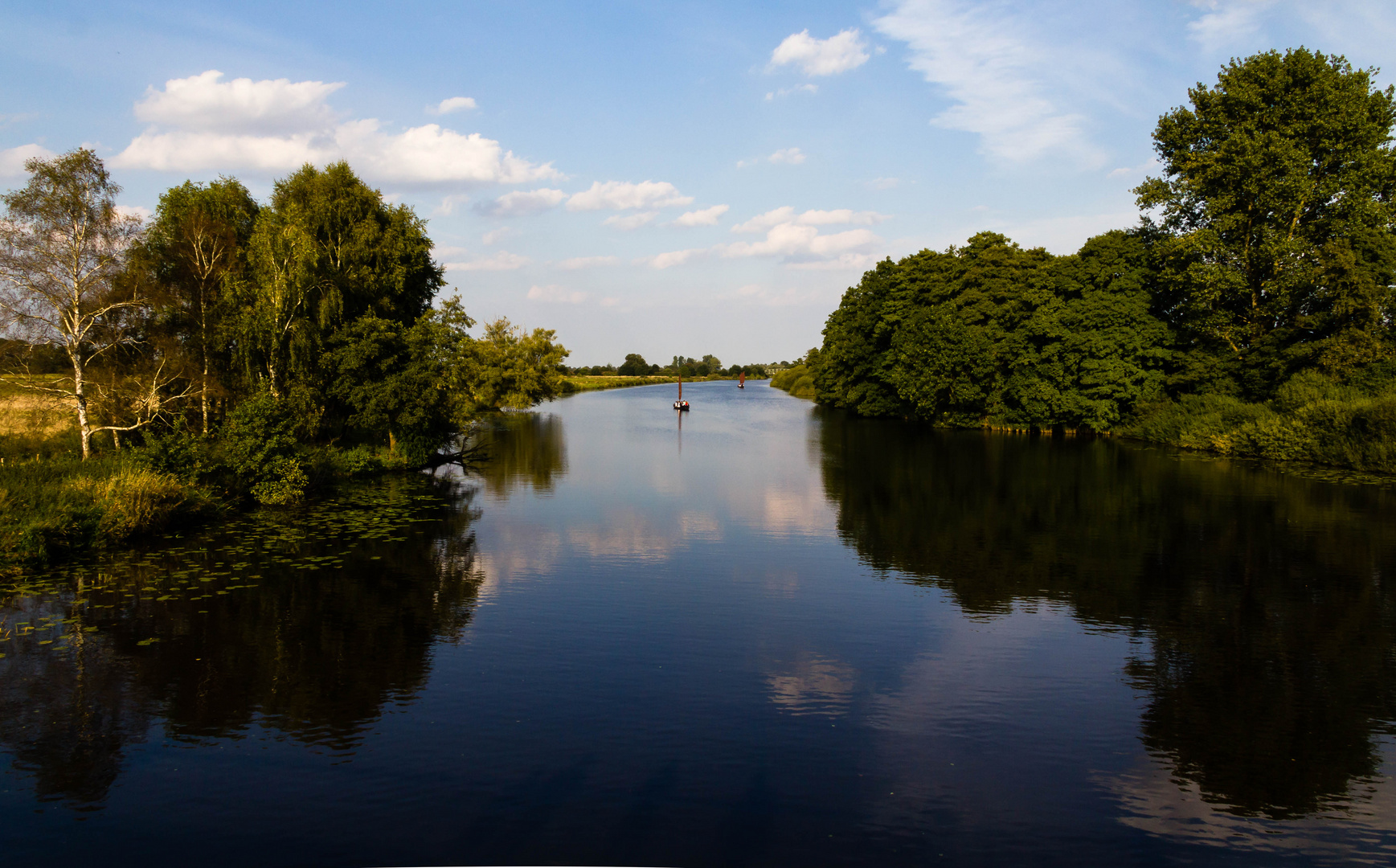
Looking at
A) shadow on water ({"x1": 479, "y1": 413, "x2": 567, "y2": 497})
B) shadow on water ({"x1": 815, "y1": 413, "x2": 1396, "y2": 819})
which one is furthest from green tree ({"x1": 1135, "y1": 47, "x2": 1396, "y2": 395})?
shadow on water ({"x1": 479, "y1": 413, "x2": 567, "y2": 497})

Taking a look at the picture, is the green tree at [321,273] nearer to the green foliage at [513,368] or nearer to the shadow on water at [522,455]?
the shadow on water at [522,455]

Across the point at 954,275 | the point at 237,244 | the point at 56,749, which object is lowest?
the point at 56,749

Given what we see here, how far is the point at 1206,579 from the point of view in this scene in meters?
19.2

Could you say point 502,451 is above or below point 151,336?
below

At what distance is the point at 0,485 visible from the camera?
1961 centimetres

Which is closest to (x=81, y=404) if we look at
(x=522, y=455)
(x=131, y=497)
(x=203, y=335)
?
(x=131, y=497)

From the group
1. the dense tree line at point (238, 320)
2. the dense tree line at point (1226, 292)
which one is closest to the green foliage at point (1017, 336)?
the dense tree line at point (1226, 292)

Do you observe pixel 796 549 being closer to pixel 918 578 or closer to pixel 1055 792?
pixel 918 578

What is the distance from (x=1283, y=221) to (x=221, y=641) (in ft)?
187

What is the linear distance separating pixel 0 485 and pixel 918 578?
74.3ft

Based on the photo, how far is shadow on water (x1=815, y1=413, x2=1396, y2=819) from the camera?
35.2 ft

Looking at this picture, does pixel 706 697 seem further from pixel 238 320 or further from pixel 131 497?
pixel 238 320

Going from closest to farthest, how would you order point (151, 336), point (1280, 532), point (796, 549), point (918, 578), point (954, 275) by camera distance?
point (918, 578), point (796, 549), point (1280, 532), point (151, 336), point (954, 275)

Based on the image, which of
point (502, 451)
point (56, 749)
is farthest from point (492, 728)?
point (502, 451)
